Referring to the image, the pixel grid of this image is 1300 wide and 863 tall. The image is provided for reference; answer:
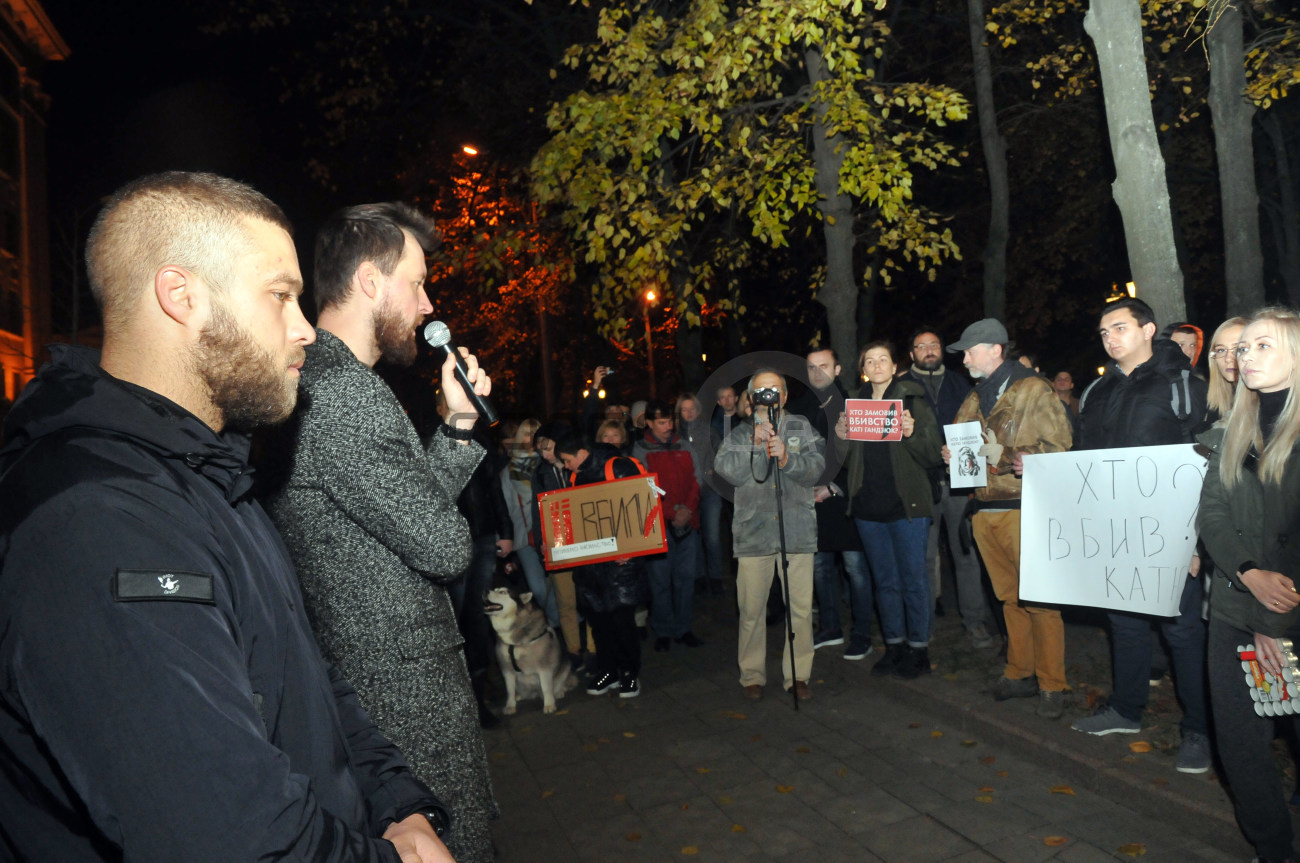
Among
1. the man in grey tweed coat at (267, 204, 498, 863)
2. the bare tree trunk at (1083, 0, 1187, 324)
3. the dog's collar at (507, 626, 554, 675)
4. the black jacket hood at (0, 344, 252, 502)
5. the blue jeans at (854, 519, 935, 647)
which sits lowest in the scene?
the dog's collar at (507, 626, 554, 675)

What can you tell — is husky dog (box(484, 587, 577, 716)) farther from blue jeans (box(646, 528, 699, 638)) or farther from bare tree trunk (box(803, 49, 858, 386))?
bare tree trunk (box(803, 49, 858, 386))

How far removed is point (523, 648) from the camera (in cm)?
713

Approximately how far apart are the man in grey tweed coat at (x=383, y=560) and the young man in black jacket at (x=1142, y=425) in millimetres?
4154

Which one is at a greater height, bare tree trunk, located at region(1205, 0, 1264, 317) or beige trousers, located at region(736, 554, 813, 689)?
bare tree trunk, located at region(1205, 0, 1264, 317)

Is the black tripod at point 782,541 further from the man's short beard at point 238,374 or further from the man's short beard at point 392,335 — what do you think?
the man's short beard at point 238,374

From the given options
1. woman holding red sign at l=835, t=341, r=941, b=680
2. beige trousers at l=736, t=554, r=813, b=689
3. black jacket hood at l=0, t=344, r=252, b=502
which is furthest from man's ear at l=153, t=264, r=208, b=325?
woman holding red sign at l=835, t=341, r=941, b=680

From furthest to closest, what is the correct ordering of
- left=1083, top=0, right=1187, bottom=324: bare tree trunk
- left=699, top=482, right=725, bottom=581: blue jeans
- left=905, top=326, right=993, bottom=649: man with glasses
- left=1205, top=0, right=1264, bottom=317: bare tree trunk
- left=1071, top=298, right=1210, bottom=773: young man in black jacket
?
left=1205, top=0, right=1264, bottom=317: bare tree trunk
left=699, top=482, right=725, bottom=581: blue jeans
left=905, top=326, right=993, bottom=649: man with glasses
left=1083, top=0, right=1187, bottom=324: bare tree trunk
left=1071, top=298, right=1210, bottom=773: young man in black jacket

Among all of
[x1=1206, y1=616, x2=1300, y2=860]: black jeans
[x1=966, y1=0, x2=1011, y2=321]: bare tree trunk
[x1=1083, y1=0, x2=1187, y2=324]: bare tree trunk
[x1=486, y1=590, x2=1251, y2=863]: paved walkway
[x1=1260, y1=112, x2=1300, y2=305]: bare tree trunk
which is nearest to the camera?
[x1=1206, y1=616, x2=1300, y2=860]: black jeans

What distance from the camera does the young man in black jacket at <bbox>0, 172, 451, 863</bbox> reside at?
3.41ft

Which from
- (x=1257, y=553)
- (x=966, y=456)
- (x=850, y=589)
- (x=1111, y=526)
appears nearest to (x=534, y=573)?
(x=850, y=589)

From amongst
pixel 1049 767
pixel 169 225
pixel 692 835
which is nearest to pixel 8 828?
pixel 169 225

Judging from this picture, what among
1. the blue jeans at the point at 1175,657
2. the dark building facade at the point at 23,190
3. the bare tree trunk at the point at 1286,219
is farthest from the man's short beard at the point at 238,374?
the dark building facade at the point at 23,190

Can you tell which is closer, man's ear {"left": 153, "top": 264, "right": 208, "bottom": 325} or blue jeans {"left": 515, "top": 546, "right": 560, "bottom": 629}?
man's ear {"left": 153, "top": 264, "right": 208, "bottom": 325}

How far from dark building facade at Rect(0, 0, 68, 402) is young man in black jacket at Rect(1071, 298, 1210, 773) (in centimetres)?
2467
